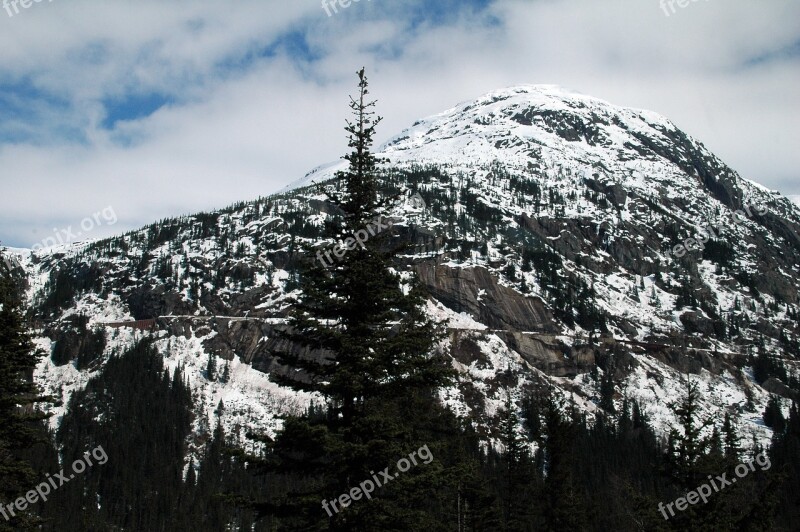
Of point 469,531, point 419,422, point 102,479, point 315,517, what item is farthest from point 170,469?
point 315,517

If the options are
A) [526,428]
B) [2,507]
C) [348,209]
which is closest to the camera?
[348,209]

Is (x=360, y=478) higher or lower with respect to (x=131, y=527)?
lower

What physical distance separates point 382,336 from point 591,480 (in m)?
134

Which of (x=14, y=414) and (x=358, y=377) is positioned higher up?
(x=14, y=414)

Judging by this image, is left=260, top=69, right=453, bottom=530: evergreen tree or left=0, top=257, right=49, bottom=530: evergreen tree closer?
left=260, top=69, right=453, bottom=530: evergreen tree

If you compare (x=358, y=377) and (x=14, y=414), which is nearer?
(x=358, y=377)

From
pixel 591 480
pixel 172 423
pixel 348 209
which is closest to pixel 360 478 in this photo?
pixel 348 209

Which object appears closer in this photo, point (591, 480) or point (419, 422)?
point (419, 422)

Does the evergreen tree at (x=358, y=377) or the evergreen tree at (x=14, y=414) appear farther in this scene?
the evergreen tree at (x=14, y=414)

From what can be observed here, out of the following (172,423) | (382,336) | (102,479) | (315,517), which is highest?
(172,423)

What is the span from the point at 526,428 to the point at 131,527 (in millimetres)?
101801

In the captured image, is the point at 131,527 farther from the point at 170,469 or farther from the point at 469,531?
the point at 469,531

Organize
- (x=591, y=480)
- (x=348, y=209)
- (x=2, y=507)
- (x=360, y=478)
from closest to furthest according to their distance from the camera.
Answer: (x=360, y=478), (x=348, y=209), (x=2, y=507), (x=591, y=480)

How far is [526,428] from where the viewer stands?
18638cm
